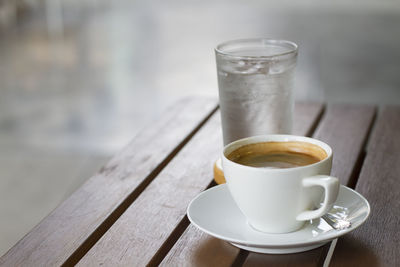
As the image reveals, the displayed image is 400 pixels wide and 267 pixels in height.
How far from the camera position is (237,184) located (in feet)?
2.27

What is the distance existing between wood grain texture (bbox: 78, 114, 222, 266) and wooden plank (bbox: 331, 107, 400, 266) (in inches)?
8.2

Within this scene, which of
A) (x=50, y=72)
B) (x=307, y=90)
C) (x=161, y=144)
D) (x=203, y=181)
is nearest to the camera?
(x=203, y=181)

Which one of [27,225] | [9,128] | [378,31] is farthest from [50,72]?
[378,31]

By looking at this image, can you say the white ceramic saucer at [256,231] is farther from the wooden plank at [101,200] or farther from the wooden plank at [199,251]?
the wooden plank at [101,200]

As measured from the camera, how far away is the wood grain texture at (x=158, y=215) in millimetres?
711

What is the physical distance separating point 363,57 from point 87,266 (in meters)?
Answer: 3.20

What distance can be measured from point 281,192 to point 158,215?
0.67 ft

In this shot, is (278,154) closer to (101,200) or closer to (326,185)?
(326,185)

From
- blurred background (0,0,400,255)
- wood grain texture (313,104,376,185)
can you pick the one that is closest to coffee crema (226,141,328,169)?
wood grain texture (313,104,376,185)

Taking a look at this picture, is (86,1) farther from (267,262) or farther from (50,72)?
(267,262)

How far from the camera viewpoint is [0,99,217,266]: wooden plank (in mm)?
732

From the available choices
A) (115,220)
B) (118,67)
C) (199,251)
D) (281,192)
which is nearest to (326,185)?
(281,192)

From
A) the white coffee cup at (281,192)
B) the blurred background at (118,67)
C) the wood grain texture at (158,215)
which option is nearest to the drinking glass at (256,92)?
the wood grain texture at (158,215)

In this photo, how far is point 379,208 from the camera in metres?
0.81
